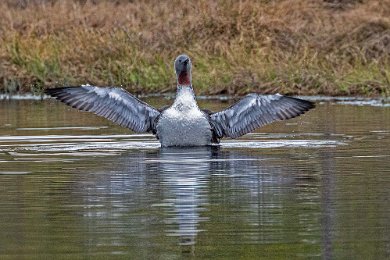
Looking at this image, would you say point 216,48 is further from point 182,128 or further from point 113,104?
point 182,128

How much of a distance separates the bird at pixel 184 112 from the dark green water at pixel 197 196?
217 millimetres

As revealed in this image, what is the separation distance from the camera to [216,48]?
79.4 feet

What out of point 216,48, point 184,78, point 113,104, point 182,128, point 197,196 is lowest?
point 197,196

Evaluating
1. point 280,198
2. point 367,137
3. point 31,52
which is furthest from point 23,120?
point 280,198

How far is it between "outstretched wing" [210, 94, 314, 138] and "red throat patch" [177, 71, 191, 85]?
1.34ft

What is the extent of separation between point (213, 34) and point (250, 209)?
15.8 m

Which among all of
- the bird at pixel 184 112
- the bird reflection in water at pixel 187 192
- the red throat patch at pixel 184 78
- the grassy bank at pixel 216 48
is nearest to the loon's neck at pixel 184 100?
the bird at pixel 184 112

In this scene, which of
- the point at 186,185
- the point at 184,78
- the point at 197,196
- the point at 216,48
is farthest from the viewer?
the point at 216,48

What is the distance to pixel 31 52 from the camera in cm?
2414

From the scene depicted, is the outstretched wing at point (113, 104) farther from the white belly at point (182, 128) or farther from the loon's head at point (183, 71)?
the white belly at point (182, 128)

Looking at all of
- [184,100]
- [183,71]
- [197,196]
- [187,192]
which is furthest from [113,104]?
[197,196]

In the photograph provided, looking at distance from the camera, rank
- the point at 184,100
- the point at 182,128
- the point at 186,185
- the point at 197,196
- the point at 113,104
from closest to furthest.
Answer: the point at 197,196
the point at 186,185
the point at 182,128
the point at 184,100
the point at 113,104

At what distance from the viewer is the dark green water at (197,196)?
7.90m

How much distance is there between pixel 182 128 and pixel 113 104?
1291mm
